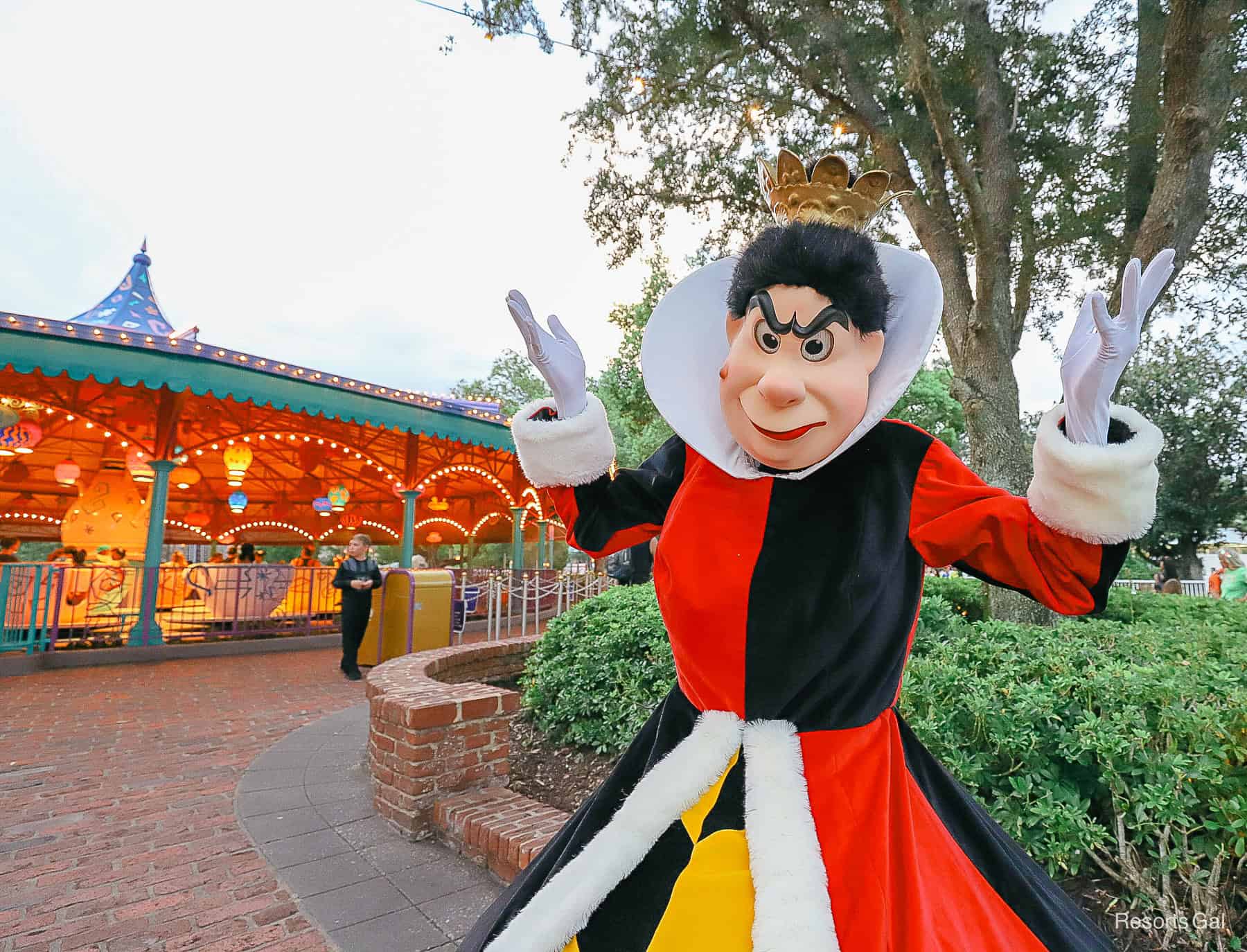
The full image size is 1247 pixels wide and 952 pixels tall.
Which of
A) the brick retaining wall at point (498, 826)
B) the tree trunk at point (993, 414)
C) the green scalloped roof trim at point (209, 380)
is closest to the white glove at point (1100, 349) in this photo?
the brick retaining wall at point (498, 826)

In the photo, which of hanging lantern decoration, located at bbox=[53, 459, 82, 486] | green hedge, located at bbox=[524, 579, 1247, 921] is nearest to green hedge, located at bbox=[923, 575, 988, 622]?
green hedge, located at bbox=[524, 579, 1247, 921]

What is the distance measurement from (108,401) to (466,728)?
1059 cm

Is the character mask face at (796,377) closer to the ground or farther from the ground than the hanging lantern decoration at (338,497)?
closer to the ground

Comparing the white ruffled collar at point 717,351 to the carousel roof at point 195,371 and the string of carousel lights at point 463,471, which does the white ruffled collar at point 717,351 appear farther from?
the string of carousel lights at point 463,471

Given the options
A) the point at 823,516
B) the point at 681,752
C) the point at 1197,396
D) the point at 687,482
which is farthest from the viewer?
the point at 1197,396

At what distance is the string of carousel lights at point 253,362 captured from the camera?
26.5 feet

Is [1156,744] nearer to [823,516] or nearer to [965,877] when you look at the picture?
[965,877]

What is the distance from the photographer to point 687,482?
1.47 meters

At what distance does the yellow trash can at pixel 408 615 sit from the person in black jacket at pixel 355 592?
32 centimetres

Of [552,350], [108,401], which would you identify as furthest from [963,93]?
[108,401]

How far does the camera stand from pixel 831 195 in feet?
4.57

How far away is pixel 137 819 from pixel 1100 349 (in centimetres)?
485

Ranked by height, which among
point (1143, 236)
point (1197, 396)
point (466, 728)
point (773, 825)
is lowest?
point (466, 728)

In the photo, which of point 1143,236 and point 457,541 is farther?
point 457,541
